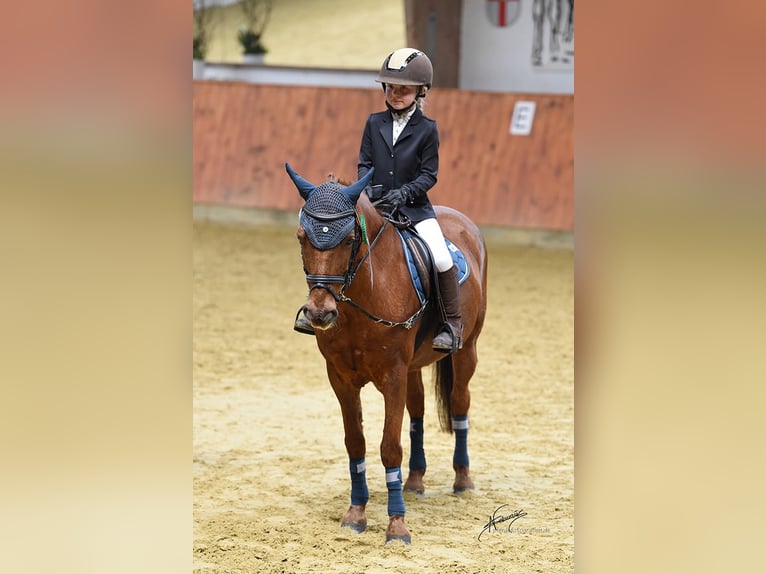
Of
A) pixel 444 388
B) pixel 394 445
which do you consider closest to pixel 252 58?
pixel 444 388

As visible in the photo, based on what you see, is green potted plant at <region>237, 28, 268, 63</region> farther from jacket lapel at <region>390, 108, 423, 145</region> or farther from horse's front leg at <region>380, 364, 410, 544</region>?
horse's front leg at <region>380, 364, 410, 544</region>

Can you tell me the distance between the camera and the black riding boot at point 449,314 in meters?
5.47

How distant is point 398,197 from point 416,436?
5.12ft

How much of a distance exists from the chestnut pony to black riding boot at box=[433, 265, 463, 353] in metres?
0.10

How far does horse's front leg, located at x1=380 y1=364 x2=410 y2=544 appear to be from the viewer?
5.30m

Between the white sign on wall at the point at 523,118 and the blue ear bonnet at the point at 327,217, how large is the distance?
Result: 9.87m

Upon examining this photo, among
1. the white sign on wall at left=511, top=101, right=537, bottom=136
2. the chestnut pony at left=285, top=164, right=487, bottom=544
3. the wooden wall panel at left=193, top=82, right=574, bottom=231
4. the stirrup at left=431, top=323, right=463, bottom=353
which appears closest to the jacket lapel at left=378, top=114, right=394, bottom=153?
the chestnut pony at left=285, top=164, right=487, bottom=544

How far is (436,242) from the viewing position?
5496mm

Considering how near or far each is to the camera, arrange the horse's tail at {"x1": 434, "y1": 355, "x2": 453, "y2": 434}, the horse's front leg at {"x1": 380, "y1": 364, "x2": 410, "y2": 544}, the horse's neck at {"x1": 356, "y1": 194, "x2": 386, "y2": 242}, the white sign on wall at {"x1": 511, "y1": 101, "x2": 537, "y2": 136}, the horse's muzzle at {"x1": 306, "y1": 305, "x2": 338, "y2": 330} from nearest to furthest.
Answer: the horse's muzzle at {"x1": 306, "y1": 305, "x2": 338, "y2": 330}, the horse's neck at {"x1": 356, "y1": 194, "x2": 386, "y2": 242}, the horse's front leg at {"x1": 380, "y1": 364, "x2": 410, "y2": 544}, the horse's tail at {"x1": 434, "y1": 355, "x2": 453, "y2": 434}, the white sign on wall at {"x1": 511, "y1": 101, "x2": 537, "y2": 136}

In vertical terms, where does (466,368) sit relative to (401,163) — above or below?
below
